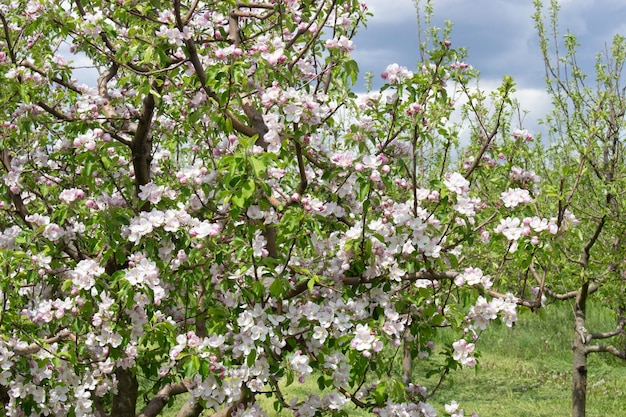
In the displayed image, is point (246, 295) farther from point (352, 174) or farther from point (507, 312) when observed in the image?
point (507, 312)

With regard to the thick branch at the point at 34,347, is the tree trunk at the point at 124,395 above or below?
below

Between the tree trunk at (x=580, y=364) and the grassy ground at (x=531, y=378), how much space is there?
1063 mm

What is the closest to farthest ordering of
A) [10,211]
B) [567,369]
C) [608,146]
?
1. [10,211]
2. [608,146]
3. [567,369]

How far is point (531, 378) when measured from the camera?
10.2 metres

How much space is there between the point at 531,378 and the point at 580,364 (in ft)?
12.0

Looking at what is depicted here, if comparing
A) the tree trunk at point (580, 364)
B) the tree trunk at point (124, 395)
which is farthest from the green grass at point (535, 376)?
the tree trunk at point (124, 395)

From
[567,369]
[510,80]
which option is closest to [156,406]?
[510,80]

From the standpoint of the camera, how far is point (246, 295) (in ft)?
11.2

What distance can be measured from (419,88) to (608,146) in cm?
487

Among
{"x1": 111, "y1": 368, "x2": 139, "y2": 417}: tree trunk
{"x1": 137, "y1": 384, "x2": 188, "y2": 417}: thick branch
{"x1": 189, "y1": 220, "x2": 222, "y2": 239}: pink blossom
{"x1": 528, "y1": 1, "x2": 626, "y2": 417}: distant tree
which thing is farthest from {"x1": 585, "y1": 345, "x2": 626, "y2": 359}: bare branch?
{"x1": 189, "y1": 220, "x2": 222, "y2": 239}: pink blossom

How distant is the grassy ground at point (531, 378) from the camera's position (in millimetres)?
8359

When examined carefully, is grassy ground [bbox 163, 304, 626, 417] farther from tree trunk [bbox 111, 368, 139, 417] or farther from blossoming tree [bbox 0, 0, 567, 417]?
blossoming tree [bbox 0, 0, 567, 417]

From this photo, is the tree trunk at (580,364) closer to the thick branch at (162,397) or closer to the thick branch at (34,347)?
the thick branch at (162,397)

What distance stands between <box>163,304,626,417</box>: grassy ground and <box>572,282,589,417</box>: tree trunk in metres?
1.06
